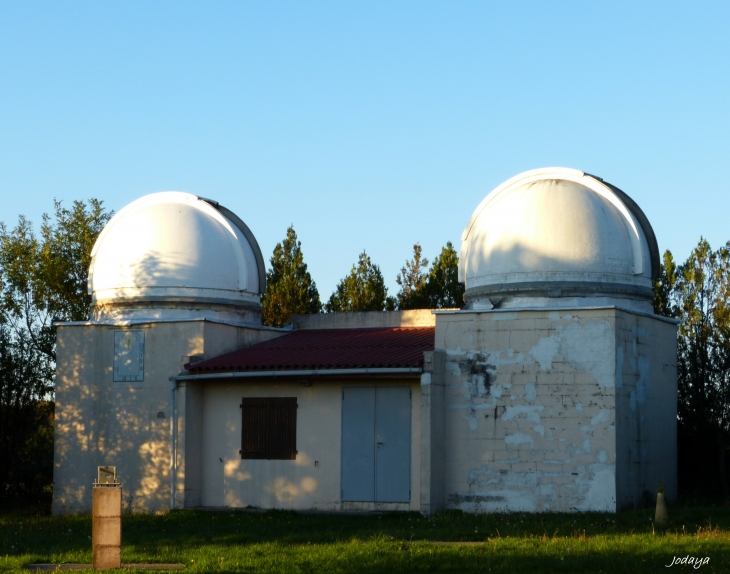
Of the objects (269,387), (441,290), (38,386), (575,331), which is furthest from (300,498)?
(441,290)

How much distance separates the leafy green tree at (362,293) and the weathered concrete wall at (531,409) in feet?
37.5

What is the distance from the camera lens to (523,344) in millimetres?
18188

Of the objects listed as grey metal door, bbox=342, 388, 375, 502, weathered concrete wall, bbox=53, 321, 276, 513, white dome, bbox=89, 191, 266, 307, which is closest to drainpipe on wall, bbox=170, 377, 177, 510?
weathered concrete wall, bbox=53, 321, 276, 513

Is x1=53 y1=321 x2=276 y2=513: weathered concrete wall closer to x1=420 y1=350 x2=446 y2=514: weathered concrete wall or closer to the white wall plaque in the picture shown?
the white wall plaque

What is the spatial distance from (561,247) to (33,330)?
14.1 m

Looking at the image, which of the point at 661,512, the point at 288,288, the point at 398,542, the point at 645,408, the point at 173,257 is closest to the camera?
the point at 398,542

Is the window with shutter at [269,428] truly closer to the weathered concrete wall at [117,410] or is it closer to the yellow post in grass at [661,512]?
the weathered concrete wall at [117,410]

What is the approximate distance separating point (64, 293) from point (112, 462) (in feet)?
22.9

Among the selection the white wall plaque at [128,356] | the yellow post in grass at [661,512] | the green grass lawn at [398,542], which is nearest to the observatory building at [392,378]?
the white wall plaque at [128,356]

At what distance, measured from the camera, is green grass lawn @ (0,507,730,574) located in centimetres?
1179

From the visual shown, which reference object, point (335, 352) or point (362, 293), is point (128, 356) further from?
point (362, 293)

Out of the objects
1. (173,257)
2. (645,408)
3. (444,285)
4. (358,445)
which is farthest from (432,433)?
(444,285)

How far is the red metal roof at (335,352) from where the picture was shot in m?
19.2

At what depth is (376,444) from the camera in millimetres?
19219
